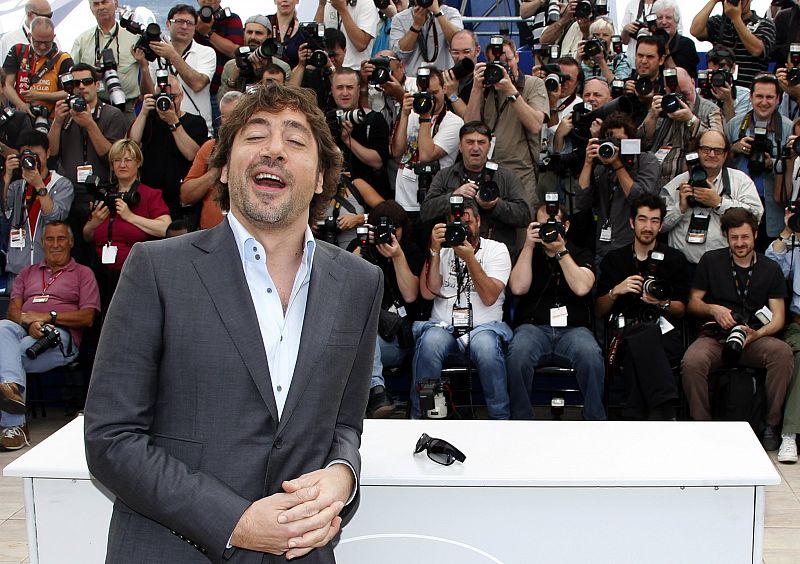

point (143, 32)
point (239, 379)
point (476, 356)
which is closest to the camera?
point (239, 379)

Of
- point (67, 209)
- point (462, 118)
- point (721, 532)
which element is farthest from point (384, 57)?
point (721, 532)

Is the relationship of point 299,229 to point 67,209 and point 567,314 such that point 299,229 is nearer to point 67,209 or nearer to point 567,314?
point 567,314

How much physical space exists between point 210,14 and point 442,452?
5.69 metres

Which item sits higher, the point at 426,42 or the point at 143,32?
the point at 143,32

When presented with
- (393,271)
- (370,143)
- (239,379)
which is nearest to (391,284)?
(393,271)

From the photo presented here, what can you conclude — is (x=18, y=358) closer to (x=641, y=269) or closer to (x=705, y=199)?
(x=641, y=269)

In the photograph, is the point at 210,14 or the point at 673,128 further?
the point at 210,14

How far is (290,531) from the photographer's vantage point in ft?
5.55

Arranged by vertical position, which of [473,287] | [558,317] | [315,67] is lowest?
[558,317]

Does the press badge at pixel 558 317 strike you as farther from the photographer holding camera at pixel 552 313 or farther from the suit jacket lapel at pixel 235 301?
the suit jacket lapel at pixel 235 301

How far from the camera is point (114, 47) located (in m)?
6.98

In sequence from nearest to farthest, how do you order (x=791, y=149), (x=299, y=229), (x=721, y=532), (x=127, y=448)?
(x=127, y=448) → (x=299, y=229) → (x=721, y=532) → (x=791, y=149)

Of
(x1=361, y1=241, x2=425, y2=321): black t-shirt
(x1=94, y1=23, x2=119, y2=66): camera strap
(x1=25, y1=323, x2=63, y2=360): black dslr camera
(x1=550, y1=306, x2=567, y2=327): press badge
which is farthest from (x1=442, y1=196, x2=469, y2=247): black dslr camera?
(x1=94, y1=23, x2=119, y2=66): camera strap

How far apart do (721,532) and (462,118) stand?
4184mm
